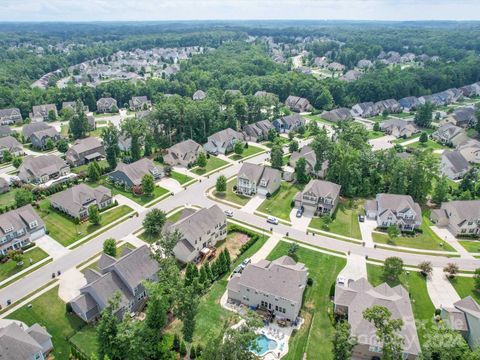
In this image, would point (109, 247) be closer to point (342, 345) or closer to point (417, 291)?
point (342, 345)

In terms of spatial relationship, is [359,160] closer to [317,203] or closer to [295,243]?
[317,203]

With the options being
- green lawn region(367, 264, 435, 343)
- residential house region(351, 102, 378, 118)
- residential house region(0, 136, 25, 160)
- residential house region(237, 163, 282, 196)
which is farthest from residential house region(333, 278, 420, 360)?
residential house region(351, 102, 378, 118)

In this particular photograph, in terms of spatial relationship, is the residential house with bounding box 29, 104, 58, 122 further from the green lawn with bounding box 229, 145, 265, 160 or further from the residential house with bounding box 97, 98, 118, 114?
the green lawn with bounding box 229, 145, 265, 160

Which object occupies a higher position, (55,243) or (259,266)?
(259,266)

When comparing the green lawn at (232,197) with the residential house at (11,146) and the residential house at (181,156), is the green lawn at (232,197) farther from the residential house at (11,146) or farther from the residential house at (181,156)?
the residential house at (11,146)

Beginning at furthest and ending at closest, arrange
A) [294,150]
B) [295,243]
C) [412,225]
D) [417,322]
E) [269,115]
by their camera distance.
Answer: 1. [269,115]
2. [294,150]
3. [412,225]
4. [295,243]
5. [417,322]

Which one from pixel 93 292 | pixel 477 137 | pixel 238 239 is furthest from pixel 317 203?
pixel 477 137

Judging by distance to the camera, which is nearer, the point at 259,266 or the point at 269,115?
the point at 259,266
